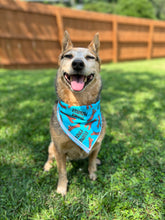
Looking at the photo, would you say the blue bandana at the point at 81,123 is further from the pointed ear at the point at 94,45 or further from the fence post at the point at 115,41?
the fence post at the point at 115,41

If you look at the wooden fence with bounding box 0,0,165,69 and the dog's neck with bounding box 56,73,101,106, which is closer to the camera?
the dog's neck with bounding box 56,73,101,106

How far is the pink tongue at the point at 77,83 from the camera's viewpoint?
1.89 metres

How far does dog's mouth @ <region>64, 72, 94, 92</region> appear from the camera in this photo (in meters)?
1.90

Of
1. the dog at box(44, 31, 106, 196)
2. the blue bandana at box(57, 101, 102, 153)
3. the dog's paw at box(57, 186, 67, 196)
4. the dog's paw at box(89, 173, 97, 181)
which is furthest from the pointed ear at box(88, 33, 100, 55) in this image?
the dog's paw at box(57, 186, 67, 196)

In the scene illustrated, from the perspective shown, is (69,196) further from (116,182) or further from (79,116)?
(79,116)

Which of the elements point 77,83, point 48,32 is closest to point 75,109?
point 77,83

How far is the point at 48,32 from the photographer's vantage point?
9297mm

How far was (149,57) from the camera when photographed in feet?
53.0

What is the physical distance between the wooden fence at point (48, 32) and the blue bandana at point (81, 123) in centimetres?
775

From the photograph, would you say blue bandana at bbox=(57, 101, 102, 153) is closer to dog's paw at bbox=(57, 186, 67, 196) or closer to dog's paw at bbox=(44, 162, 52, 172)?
dog's paw at bbox=(57, 186, 67, 196)

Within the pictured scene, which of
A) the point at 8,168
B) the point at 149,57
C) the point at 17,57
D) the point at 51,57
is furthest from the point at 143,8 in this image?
the point at 8,168

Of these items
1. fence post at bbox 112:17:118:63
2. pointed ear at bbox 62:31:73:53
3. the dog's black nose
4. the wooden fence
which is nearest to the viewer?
the dog's black nose

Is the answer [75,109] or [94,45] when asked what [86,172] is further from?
[94,45]

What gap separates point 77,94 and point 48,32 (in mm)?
8830
